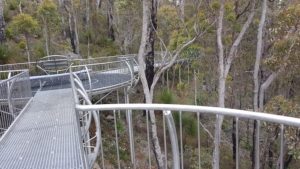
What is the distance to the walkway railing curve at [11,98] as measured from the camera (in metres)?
7.14

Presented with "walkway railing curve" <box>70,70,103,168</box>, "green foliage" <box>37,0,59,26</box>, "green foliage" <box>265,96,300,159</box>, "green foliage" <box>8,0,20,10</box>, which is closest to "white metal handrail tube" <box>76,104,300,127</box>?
"walkway railing curve" <box>70,70,103,168</box>

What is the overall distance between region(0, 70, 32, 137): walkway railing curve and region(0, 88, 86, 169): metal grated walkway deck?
0.99 feet

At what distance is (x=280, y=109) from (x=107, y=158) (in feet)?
20.6

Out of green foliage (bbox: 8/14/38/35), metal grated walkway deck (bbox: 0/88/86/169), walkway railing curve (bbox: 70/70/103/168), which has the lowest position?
metal grated walkway deck (bbox: 0/88/86/169)

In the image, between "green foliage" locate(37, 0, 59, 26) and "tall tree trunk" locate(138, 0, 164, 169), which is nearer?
"tall tree trunk" locate(138, 0, 164, 169)

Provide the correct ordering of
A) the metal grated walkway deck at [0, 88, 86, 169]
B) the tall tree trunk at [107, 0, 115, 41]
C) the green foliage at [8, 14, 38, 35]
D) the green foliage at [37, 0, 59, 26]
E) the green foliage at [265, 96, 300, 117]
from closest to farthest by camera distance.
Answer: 1. the metal grated walkway deck at [0, 88, 86, 169]
2. the green foliage at [265, 96, 300, 117]
3. the green foliage at [8, 14, 38, 35]
4. the green foliage at [37, 0, 59, 26]
5. the tall tree trunk at [107, 0, 115, 41]

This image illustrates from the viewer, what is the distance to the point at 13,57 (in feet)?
62.5

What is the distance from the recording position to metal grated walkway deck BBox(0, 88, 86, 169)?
450 cm

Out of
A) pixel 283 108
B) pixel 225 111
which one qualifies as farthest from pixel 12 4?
pixel 225 111

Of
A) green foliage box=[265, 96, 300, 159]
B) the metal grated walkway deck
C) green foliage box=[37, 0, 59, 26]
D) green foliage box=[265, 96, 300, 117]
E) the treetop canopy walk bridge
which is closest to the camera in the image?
the treetop canopy walk bridge

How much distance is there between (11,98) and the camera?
748cm

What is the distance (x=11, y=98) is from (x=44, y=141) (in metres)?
2.51

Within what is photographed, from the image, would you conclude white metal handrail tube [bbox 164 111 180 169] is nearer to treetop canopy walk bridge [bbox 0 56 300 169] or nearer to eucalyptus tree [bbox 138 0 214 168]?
treetop canopy walk bridge [bbox 0 56 300 169]

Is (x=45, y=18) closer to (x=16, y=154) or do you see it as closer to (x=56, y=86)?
(x=56, y=86)
